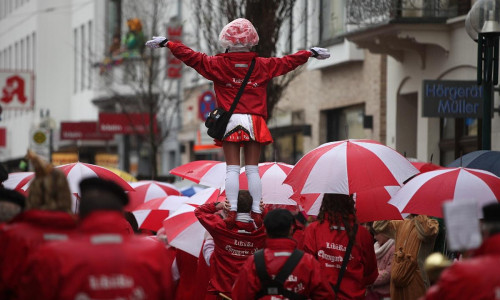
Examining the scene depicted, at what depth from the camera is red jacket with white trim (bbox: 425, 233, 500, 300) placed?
6363 mm

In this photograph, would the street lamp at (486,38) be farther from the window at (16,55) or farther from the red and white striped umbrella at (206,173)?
the window at (16,55)

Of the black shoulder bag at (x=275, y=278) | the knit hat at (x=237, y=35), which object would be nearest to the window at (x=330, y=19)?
the knit hat at (x=237, y=35)

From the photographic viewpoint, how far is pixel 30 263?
21.7 ft

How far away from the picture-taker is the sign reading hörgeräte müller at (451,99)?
1563cm

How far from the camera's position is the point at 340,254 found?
416 inches

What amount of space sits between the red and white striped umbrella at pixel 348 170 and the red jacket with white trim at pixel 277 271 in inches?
86.4

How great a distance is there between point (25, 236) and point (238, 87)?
3953 millimetres

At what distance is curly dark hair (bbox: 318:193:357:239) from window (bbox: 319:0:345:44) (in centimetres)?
1477

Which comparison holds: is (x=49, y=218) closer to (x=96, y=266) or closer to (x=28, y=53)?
(x=96, y=266)

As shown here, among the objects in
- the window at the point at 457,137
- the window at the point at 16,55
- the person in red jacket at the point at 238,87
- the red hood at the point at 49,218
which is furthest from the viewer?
the window at the point at 16,55

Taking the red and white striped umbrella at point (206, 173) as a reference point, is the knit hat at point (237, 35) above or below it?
above

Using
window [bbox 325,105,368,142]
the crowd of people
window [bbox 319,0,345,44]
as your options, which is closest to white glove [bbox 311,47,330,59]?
the crowd of people

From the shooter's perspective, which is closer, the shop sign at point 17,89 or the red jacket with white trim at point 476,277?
the red jacket with white trim at point 476,277

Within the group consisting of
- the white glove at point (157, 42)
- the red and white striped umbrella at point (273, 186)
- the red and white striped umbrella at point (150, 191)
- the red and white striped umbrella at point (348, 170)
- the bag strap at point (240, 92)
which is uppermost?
the white glove at point (157, 42)
